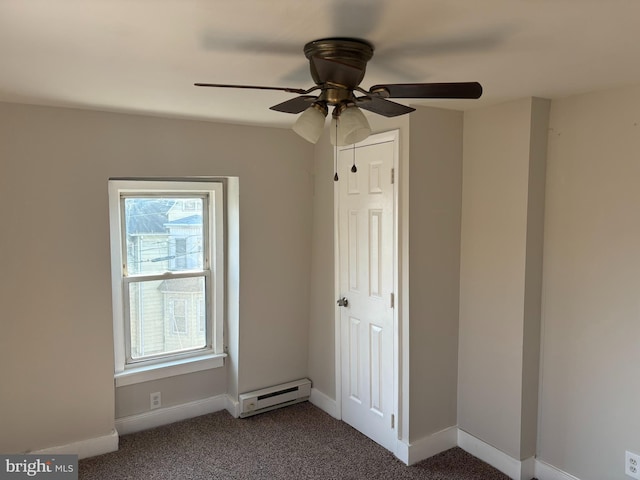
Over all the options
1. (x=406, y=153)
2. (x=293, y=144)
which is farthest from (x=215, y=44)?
(x=293, y=144)

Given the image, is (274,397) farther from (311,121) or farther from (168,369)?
(311,121)

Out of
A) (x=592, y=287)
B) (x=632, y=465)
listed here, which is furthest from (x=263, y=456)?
(x=592, y=287)

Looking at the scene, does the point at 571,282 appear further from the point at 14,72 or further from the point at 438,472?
the point at 14,72

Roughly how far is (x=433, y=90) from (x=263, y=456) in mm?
2502

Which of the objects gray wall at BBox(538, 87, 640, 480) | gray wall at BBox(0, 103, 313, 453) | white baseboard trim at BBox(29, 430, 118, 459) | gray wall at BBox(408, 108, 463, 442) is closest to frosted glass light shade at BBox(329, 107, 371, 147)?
gray wall at BBox(408, 108, 463, 442)

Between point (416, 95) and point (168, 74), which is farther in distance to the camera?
point (168, 74)

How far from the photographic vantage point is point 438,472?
116 inches

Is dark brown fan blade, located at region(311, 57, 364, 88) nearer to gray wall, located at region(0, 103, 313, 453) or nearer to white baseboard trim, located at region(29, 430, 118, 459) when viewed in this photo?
gray wall, located at region(0, 103, 313, 453)

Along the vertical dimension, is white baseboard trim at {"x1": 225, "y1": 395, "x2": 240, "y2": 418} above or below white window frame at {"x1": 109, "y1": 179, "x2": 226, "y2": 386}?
below

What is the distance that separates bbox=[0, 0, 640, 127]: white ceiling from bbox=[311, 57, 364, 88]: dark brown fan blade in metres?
0.10

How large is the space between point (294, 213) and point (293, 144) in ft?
1.71

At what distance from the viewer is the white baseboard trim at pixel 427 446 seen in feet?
9.94

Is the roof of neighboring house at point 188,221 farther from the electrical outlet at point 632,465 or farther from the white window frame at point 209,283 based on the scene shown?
the electrical outlet at point 632,465

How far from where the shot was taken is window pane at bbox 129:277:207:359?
3.49 m
